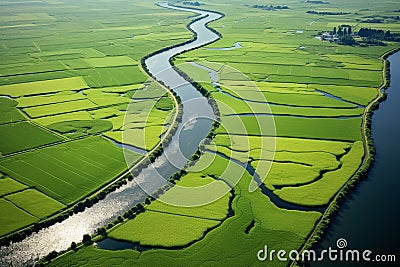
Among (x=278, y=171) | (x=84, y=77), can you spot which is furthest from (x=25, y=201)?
(x=84, y=77)

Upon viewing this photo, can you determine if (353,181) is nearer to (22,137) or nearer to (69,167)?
(69,167)

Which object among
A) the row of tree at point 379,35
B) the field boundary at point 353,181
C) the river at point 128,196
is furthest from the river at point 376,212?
the row of tree at point 379,35

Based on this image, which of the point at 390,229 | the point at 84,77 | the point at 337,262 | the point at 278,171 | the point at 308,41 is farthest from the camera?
the point at 308,41

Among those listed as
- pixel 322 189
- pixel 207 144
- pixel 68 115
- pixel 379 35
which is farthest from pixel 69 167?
pixel 379 35

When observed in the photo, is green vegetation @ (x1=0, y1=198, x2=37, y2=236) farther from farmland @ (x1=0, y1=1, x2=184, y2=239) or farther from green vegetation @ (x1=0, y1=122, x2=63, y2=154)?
green vegetation @ (x1=0, y1=122, x2=63, y2=154)

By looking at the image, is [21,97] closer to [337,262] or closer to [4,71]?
[4,71]

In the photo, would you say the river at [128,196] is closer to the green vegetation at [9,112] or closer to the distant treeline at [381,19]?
the green vegetation at [9,112]
